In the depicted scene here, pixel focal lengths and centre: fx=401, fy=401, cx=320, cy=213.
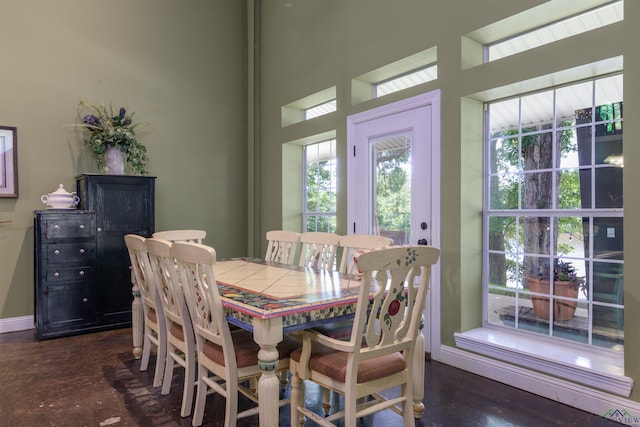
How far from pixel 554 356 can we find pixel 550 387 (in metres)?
0.19

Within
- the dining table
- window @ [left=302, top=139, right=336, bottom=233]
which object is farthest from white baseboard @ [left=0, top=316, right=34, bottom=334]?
window @ [left=302, top=139, right=336, bottom=233]

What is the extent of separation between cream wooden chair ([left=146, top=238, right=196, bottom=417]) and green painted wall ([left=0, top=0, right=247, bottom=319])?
248 centimetres

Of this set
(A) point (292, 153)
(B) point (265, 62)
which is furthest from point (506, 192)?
(B) point (265, 62)

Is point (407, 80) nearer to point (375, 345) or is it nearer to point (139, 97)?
point (375, 345)

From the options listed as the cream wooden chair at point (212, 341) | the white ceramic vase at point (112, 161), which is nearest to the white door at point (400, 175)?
the cream wooden chair at point (212, 341)

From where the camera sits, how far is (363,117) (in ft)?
12.4

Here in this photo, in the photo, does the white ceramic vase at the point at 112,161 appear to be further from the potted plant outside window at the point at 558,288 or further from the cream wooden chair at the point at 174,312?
the potted plant outside window at the point at 558,288

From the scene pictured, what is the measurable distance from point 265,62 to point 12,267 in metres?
3.65

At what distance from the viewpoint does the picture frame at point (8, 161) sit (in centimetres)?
389

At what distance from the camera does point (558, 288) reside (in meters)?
2.75

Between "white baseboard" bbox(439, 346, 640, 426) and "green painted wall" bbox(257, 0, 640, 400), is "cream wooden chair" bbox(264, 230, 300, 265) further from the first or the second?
"white baseboard" bbox(439, 346, 640, 426)

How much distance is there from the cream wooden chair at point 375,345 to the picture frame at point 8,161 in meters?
3.62

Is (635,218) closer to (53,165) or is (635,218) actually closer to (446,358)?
(446,358)

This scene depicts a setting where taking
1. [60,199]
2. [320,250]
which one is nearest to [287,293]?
[320,250]
